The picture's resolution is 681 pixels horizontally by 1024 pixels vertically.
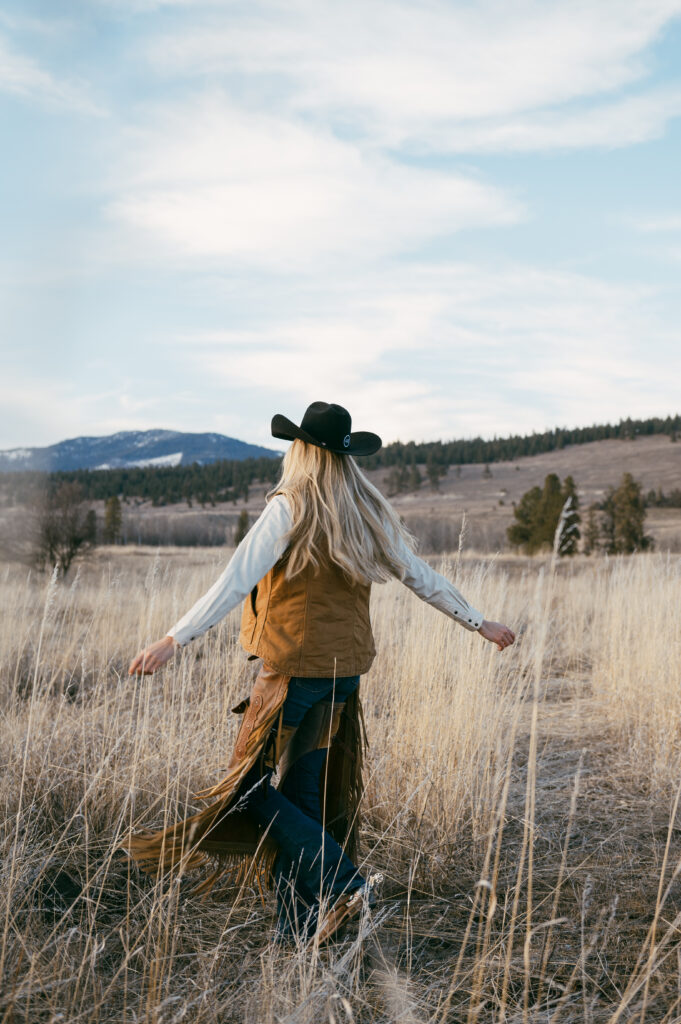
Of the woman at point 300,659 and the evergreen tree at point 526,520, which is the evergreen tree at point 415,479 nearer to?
the evergreen tree at point 526,520

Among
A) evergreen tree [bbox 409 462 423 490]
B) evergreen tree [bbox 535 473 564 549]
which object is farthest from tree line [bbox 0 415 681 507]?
evergreen tree [bbox 535 473 564 549]

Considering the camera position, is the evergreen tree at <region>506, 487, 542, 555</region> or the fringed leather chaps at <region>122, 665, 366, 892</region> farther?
the evergreen tree at <region>506, 487, 542, 555</region>

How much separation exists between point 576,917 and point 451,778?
2.27ft

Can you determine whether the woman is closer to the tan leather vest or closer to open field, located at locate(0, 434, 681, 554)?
the tan leather vest

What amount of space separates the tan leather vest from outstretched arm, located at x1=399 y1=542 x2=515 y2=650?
0.22 m

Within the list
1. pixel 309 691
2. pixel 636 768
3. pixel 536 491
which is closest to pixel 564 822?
pixel 636 768

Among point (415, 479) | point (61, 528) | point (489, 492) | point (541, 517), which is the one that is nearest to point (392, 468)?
point (415, 479)

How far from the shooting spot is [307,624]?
7.22 feet

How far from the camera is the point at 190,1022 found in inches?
72.5

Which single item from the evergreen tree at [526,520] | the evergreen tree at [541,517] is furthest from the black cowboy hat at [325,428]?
the evergreen tree at [526,520]

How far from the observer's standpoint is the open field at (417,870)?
1.93 metres

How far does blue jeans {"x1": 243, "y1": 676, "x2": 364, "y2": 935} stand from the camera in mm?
2154

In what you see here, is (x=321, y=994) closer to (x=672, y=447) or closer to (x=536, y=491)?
(x=536, y=491)

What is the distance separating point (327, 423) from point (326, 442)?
60mm
